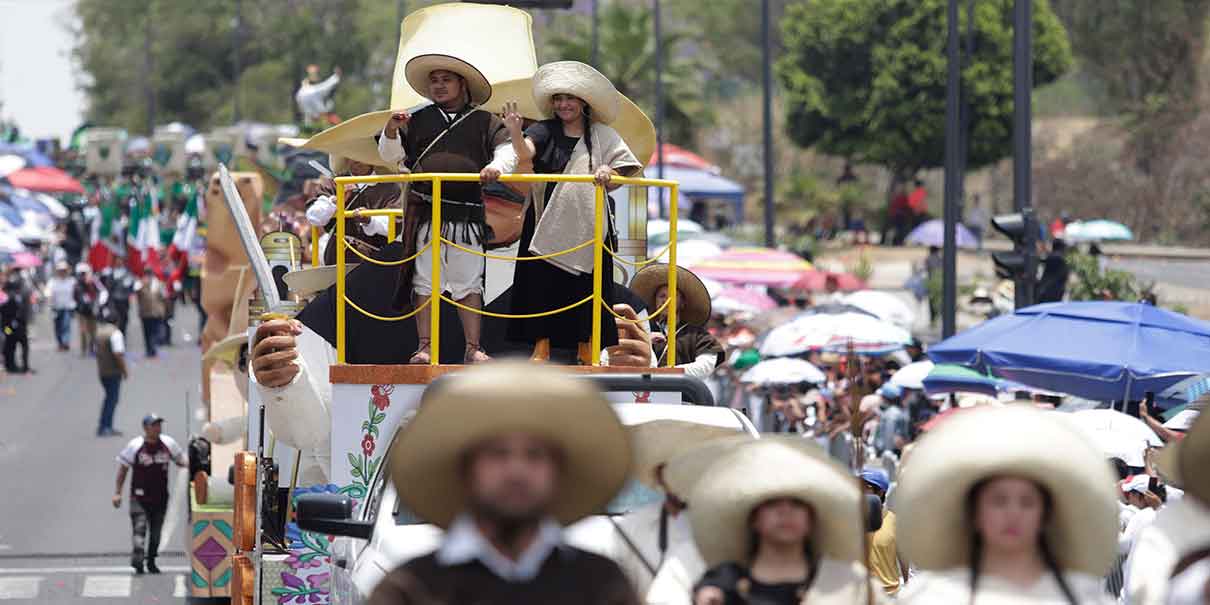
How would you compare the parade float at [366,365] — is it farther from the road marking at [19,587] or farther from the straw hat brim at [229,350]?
the road marking at [19,587]

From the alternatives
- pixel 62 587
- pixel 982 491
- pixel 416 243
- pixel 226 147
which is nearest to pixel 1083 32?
pixel 226 147

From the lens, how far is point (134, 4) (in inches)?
5177

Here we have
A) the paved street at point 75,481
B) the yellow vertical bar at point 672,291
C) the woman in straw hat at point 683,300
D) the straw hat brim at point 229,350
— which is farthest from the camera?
the paved street at point 75,481

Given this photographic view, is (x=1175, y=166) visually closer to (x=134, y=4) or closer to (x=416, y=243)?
(x=416, y=243)

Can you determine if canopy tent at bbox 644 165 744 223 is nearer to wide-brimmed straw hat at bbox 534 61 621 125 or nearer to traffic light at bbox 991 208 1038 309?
traffic light at bbox 991 208 1038 309

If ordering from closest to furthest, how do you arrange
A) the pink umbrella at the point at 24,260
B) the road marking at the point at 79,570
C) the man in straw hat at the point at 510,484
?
the man in straw hat at the point at 510,484 < the road marking at the point at 79,570 < the pink umbrella at the point at 24,260

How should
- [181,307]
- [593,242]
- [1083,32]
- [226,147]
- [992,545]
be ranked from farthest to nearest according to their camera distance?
1. [1083,32]
2. [226,147]
3. [181,307]
4. [593,242]
5. [992,545]

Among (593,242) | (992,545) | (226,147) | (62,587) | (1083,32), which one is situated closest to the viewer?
(992,545)

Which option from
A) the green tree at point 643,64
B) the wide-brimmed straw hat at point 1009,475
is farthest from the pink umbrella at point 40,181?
the wide-brimmed straw hat at point 1009,475

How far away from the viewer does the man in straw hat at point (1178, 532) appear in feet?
17.7

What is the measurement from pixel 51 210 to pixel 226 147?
6.22 metres

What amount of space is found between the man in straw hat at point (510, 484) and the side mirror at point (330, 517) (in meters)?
2.86

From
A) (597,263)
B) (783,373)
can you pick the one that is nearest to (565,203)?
(597,263)

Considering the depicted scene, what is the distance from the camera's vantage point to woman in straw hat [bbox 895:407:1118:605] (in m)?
5.35
